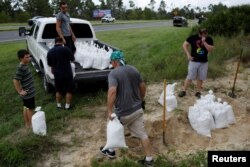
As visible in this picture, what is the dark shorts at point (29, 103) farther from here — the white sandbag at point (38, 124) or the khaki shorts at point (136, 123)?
the khaki shorts at point (136, 123)

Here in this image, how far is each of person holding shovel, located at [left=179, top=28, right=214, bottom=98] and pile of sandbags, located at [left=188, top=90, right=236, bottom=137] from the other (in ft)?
3.82

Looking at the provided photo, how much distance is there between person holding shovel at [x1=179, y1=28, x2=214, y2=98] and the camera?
24.8ft

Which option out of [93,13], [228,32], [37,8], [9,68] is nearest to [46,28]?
[9,68]

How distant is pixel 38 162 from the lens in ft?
17.4

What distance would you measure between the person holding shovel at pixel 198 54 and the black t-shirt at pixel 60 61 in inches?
99.6

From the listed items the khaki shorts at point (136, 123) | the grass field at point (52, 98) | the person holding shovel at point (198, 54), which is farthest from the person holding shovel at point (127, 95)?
the person holding shovel at point (198, 54)

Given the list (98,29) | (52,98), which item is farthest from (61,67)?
(98,29)

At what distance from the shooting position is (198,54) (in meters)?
7.68

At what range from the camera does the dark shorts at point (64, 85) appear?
738 centimetres

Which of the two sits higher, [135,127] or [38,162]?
[135,127]

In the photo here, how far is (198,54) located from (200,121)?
202cm

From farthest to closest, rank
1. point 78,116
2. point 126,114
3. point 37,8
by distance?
point 37,8 → point 78,116 → point 126,114

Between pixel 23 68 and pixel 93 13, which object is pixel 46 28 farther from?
pixel 93 13

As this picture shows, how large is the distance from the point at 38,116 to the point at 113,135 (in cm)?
160
